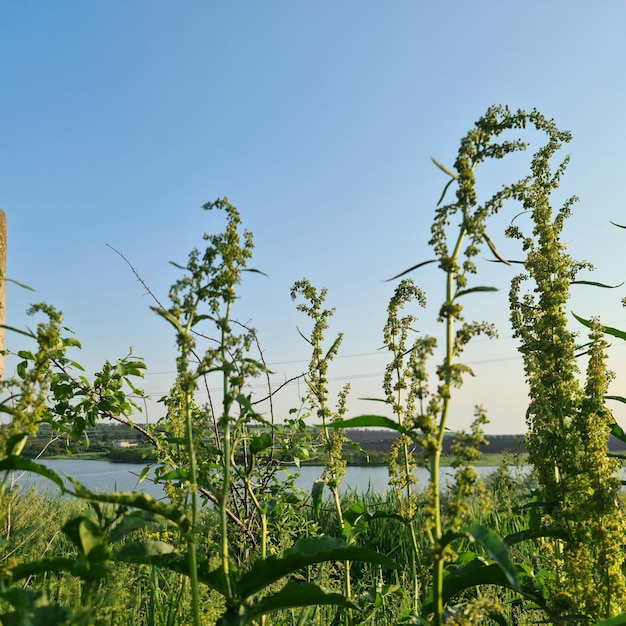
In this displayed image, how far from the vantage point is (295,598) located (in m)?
1.41

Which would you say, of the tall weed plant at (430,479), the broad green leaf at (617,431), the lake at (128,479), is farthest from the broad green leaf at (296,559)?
the lake at (128,479)

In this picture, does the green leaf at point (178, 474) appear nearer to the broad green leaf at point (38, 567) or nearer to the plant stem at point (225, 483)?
the plant stem at point (225, 483)

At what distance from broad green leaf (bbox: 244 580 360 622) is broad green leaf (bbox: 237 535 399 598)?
0.11ft

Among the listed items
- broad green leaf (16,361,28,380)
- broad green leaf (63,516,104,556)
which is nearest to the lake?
broad green leaf (16,361,28,380)

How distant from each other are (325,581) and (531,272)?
1.66 m

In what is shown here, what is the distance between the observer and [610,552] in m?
1.72

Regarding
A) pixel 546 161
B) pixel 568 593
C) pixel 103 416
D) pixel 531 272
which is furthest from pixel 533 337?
pixel 103 416

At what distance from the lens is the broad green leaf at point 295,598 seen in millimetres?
1362

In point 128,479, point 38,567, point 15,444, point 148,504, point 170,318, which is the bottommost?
point 128,479

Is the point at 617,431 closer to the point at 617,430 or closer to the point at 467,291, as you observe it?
the point at 617,430

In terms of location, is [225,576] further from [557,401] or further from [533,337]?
[533,337]

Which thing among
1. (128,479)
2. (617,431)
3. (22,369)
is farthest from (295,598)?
(128,479)

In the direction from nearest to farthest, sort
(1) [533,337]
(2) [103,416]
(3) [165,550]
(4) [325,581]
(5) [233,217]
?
1. (3) [165,550]
2. (5) [233,217]
3. (1) [533,337]
4. (4) [325,581]
5. (2) [103,416]

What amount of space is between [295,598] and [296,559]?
121 mm
